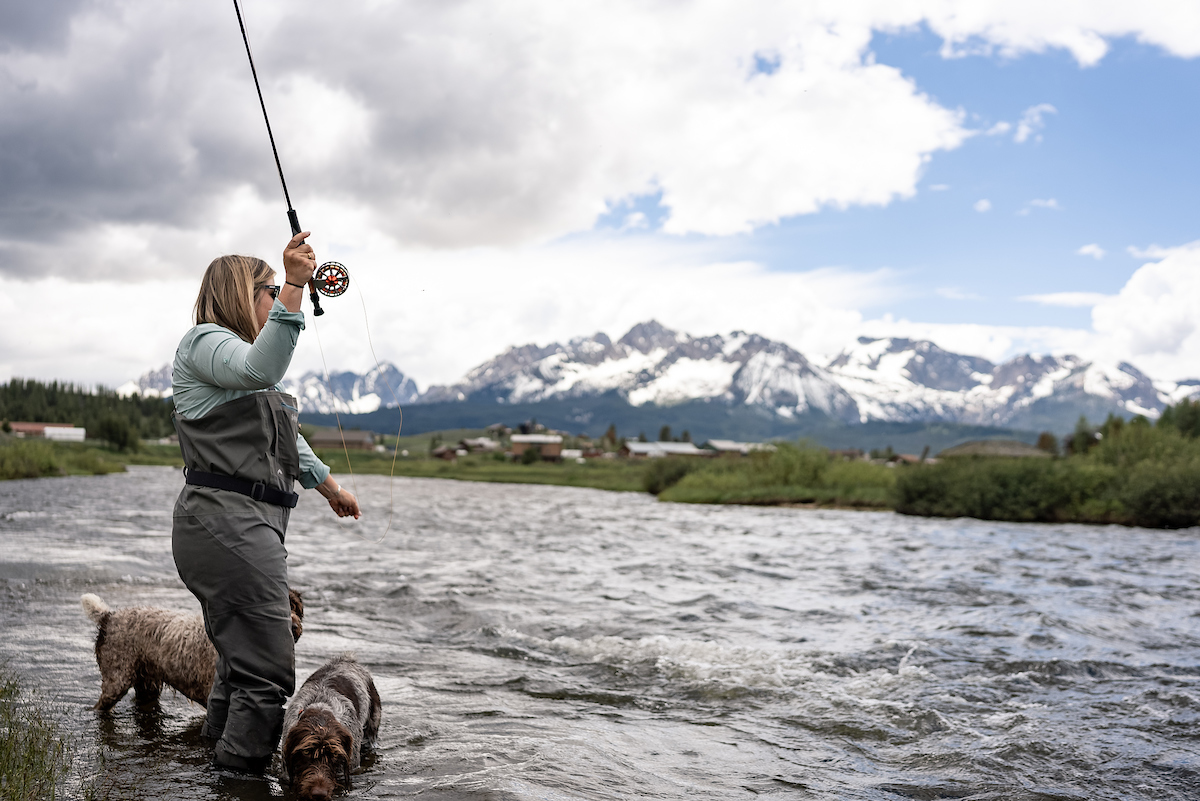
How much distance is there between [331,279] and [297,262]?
0.49 meters

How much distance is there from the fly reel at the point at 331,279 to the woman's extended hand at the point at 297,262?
37 cm

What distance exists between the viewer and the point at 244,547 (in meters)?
4.68

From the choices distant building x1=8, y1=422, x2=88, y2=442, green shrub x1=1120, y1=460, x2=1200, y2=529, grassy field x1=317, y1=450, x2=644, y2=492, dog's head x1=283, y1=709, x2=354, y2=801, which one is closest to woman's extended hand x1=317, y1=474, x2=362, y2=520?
dog's head x1=283, y1=709, x2=354, y2=801

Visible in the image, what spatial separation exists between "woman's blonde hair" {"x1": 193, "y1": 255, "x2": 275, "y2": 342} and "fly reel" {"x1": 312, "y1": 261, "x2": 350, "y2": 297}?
0.46 meters

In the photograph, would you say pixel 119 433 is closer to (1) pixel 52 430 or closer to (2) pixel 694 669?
(1) pixel 52 430

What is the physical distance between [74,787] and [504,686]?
4426mm

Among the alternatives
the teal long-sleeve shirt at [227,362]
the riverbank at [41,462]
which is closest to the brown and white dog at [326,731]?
the teal long-sleeve shirt at [227,362]

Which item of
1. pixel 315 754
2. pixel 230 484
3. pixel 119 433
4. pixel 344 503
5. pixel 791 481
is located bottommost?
pixel 791 481

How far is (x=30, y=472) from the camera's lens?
173ft

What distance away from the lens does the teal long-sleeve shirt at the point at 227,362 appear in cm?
425

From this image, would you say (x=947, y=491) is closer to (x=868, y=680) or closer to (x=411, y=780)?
(x=868, y=680)

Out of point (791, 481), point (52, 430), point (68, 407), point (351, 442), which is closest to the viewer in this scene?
point (791, 481)

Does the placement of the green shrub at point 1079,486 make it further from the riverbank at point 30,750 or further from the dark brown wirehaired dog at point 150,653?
the riverbank at point 30,750

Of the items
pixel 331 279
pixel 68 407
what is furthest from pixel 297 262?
pixel 68 407
